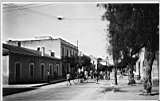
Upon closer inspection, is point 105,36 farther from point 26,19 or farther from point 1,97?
point 1,97

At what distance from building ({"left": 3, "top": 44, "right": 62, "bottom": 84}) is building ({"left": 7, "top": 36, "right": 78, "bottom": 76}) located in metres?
0.10

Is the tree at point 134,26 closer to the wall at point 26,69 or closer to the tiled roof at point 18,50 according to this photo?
the wall at point 26,69

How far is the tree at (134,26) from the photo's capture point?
4.52m

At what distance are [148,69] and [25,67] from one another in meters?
2.25

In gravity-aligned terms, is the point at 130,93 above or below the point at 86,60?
below

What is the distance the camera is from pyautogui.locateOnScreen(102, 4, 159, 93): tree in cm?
452

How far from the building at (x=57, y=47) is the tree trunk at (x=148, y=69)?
1311 millimetres

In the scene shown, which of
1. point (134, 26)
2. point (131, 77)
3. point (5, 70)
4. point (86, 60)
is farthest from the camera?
point (86, 60)

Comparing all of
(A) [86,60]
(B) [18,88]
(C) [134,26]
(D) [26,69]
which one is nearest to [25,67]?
(D) [26,69]

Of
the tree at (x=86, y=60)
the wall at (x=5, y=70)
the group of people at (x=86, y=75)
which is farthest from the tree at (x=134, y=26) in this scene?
the wall at (x=5, y=70)

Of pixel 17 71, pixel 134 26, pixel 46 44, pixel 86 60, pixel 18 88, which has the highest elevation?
pixel 134 26

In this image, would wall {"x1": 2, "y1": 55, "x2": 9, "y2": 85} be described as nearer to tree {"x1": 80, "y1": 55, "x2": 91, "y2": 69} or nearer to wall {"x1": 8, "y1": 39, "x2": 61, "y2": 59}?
wall {"x1": 8, "y1": 39, "x2": 61, "y2": 59}

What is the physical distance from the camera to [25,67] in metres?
4.92

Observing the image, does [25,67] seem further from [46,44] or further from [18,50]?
[46,44]
